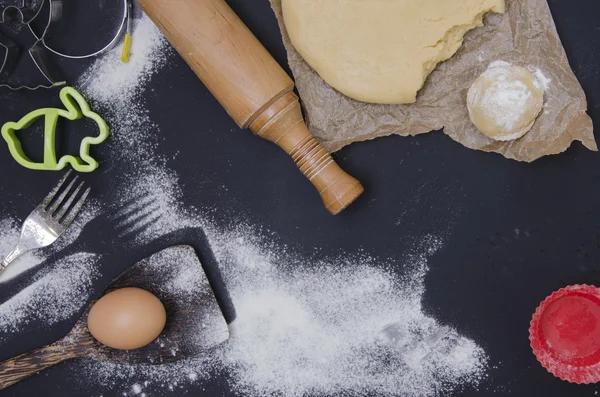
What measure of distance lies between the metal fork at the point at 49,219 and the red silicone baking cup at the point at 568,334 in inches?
43.8

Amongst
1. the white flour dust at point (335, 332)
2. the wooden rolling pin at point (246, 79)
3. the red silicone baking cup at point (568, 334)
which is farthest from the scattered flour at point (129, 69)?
the red silicone baking cup at point (568, 334)

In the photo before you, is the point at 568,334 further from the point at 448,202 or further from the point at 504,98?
the point at 504,98

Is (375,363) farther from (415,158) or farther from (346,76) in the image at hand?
(346,76)

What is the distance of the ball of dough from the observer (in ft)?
4.25

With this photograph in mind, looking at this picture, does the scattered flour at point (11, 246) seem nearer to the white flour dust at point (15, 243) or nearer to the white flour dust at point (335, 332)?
the white flour dust at point (15, 243)

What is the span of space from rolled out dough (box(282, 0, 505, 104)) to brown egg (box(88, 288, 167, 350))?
66cm

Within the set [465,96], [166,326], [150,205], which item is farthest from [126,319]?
[465,96]

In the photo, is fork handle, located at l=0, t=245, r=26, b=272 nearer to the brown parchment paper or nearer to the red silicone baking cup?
the brown parchment paper

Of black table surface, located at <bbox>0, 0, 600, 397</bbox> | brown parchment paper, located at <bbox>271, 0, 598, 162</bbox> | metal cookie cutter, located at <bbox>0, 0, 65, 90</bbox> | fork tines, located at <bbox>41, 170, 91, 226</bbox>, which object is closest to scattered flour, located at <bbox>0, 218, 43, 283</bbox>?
fork tines, located at <bbox>41, 170, 91, 226</bbox>

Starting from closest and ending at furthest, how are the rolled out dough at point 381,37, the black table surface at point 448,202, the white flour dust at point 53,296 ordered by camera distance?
the rolled out dough at point 381,37
the black table surface at point 448,202
the white flour dust at point 53,296

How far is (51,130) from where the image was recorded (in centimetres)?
146

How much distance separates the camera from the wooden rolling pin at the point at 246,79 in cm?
130

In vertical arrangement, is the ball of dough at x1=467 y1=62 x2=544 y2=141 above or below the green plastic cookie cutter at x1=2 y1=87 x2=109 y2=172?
below

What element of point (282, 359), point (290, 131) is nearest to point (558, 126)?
point (290, 131)
